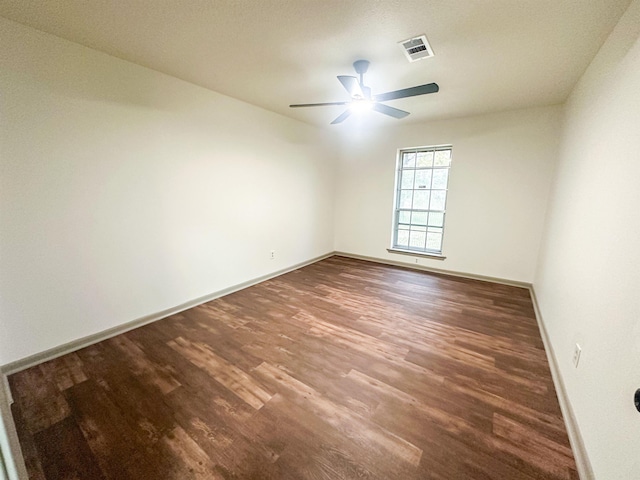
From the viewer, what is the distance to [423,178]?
454cm

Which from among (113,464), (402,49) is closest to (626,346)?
(402,49)

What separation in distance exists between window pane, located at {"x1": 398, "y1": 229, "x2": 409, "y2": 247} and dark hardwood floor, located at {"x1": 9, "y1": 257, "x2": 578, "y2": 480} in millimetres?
2163

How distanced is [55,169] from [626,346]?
3.62 m

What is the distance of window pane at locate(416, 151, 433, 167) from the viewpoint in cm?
444

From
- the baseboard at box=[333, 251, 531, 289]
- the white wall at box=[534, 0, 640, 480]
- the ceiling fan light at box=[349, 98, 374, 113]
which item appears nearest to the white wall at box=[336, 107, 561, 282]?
the baseboard at box=[333, 251, 531, 289]

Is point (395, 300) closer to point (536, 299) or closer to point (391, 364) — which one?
point (391, 364)

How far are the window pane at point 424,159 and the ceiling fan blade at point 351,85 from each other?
2.42 metres

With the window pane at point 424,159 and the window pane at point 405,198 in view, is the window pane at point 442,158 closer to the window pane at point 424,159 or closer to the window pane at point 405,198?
the window pane at point 424,159

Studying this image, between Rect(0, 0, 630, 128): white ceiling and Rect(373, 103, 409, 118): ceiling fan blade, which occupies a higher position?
Rect(0, 0, 630, 128): white ceiling

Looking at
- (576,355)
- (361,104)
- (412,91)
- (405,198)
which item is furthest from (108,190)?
(405,198)

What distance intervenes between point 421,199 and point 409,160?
0.74 meters

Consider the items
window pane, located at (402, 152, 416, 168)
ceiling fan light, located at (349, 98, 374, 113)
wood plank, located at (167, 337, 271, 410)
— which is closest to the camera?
wood plank, located at (167, 337, 271, 410)

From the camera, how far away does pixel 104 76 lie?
2189 millimetres

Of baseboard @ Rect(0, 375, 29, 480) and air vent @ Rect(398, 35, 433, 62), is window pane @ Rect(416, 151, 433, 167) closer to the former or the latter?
air vent @ Rect(398, 35, 433, 62)
